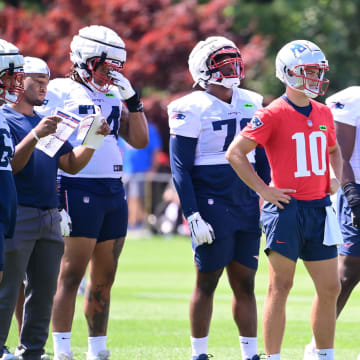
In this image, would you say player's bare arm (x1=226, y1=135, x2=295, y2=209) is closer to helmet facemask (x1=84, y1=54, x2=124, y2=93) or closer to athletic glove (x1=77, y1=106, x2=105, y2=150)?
athletic glove (x1=77, y1=106, x2=105, y2=150)

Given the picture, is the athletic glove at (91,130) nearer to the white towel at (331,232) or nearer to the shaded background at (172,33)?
the white towel at (331,232)

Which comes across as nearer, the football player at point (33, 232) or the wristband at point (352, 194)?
the football player at point (33, 232)

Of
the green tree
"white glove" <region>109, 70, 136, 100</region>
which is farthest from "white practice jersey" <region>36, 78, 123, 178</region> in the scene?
the green tree

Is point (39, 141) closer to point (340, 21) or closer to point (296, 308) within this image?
point (296, 308)

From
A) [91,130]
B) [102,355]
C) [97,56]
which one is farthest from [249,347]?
[97,56]

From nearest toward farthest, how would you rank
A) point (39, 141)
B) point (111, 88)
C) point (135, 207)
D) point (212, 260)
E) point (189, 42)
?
1. point (39, 141)
2. point (212, 260)
3. point (111, 88)
4. point (135, 207)
5. point (189, 42)

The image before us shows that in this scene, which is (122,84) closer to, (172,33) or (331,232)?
(331,232)

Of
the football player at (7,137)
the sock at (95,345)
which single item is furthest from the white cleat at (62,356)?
the football player at (7,137)

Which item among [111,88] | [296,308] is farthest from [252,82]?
[111,88]

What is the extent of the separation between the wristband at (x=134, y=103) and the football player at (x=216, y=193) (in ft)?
1.44

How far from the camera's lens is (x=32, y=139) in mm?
6379

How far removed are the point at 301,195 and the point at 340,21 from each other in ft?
69.4

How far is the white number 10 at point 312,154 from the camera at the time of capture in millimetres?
6930

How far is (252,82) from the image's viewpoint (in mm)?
27438
